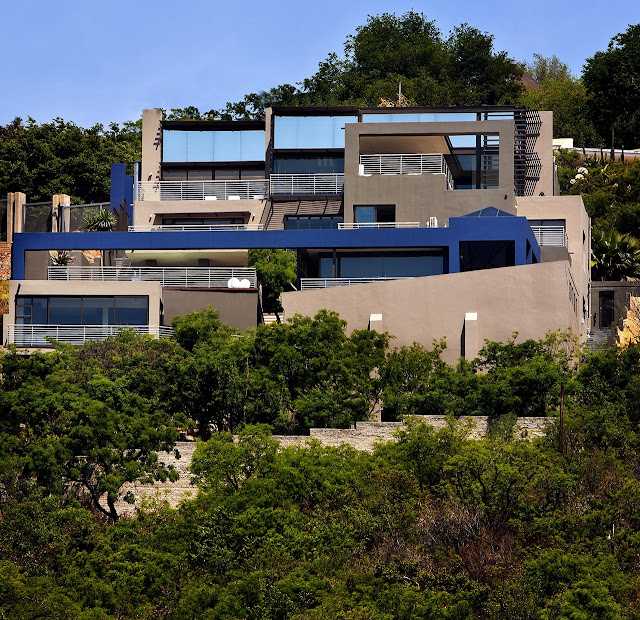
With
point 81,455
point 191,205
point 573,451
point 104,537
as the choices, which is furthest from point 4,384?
point 191,205

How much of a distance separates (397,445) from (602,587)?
1039cm

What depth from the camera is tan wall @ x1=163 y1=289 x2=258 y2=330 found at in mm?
57969

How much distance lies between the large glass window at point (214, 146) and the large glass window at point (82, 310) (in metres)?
17.3

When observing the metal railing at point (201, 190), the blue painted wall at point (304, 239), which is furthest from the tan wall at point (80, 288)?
the metal railing at point (201, 190)

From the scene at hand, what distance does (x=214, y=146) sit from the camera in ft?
243

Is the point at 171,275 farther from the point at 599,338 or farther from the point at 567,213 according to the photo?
the point at 599,338

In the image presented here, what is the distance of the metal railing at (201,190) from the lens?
71.8m

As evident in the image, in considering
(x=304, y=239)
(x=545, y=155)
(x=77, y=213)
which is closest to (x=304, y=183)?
(x=304, y=239)

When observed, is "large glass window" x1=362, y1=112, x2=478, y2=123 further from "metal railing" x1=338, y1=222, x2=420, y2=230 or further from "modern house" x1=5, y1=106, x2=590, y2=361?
"metal railing" x1=338, y1=222, x2=420, y2=230

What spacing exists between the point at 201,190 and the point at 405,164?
1223 centimetres

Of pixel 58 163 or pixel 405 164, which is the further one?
pixel 58 163

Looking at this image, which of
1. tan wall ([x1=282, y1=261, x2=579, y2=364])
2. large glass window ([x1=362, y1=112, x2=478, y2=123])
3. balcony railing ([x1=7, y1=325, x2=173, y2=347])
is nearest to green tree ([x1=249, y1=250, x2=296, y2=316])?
balcony railing ([x1=7, y1=325, x2=173, y2=347])

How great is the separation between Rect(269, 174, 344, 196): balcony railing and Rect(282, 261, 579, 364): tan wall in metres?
16.8

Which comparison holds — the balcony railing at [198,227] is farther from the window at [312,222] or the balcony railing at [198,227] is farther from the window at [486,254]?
the window at [486,254]
